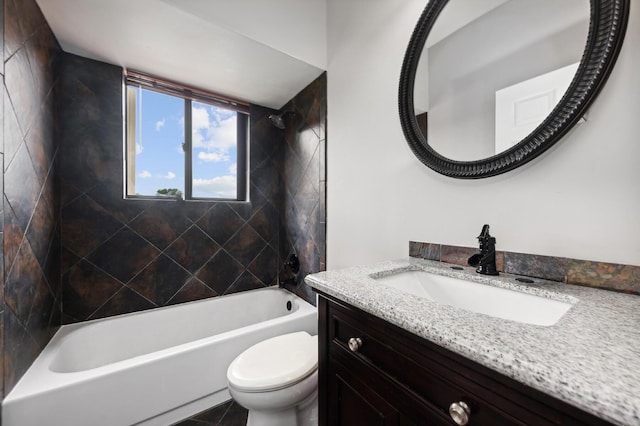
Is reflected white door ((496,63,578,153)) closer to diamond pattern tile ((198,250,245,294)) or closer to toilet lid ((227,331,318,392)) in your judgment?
toilet lid ((227,331,318,392))

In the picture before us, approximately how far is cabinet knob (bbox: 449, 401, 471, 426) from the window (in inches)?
88.9

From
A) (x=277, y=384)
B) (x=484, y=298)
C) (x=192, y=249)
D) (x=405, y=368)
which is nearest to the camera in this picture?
(x=405, y=368)

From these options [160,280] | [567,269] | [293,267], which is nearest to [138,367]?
[160,280]

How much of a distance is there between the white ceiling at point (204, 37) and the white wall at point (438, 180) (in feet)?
0.86

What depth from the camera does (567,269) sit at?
2.56 ft

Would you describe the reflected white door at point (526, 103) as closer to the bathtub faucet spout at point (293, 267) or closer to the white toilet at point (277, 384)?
the white toilet at point (277, 384)

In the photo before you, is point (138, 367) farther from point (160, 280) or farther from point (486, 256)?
point (486, 256)

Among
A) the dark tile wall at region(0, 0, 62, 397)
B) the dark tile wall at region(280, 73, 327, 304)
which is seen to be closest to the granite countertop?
the dark tile wall at region(280, 73, 327, 304)

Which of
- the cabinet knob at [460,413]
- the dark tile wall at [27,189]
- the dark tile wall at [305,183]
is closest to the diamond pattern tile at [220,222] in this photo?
the dark tile wall at [305,183]

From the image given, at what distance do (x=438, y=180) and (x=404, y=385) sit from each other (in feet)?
2.84

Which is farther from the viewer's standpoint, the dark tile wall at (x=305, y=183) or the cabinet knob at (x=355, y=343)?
the dark tile wall at (x=305, y=183)

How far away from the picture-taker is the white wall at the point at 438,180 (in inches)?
27.5

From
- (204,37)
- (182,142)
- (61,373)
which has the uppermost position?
(204,37)

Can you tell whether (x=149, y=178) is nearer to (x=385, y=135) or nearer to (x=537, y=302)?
(x=385, y=135)
